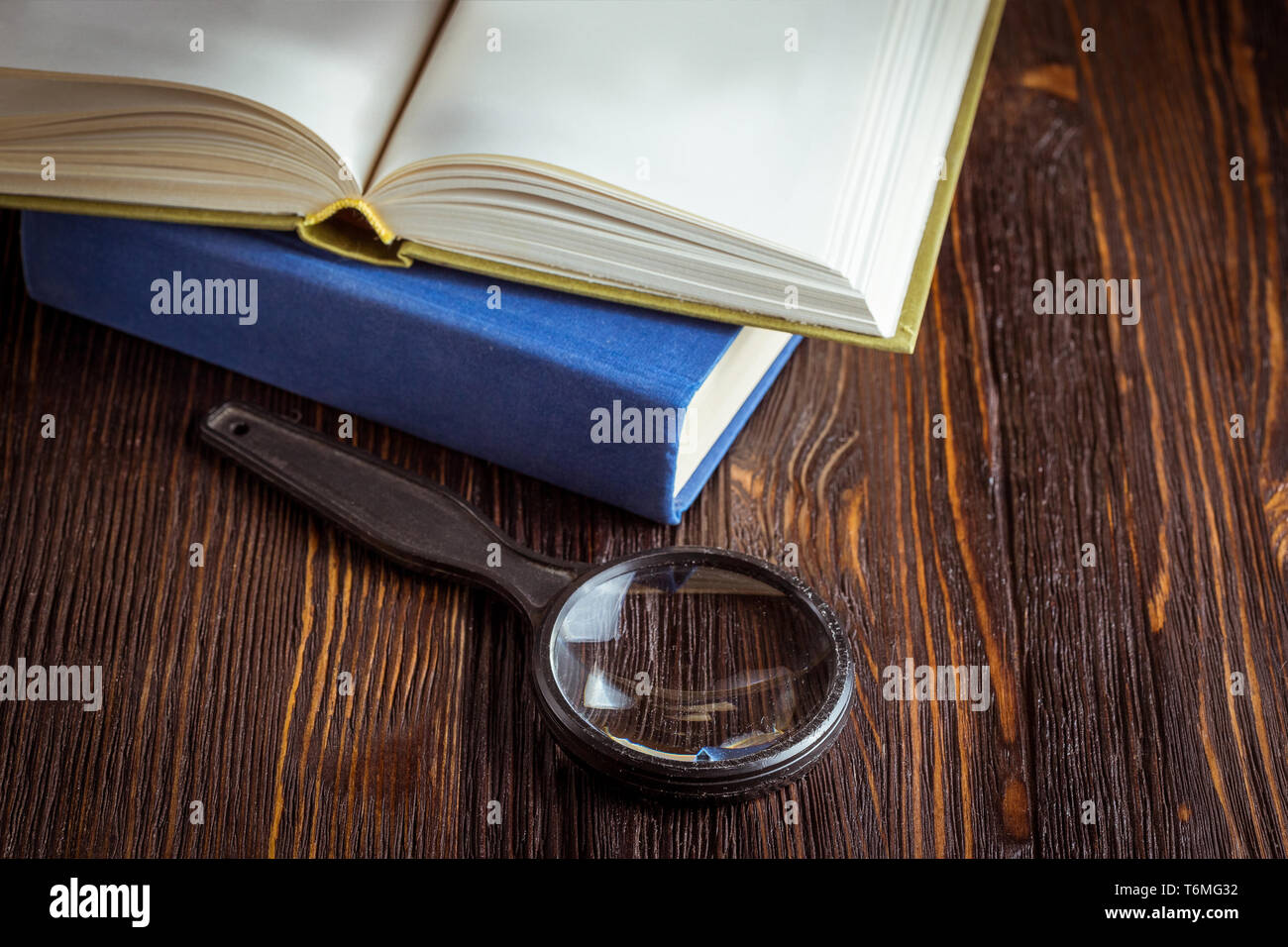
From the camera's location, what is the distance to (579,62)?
2.98 feet

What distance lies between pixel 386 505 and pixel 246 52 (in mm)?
324

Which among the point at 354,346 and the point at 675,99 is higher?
the point at 675,99

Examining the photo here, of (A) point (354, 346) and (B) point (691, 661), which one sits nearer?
(B) point (691, 661)

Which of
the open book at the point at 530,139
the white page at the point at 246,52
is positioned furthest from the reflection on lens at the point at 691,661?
the white page at the point at 246,52

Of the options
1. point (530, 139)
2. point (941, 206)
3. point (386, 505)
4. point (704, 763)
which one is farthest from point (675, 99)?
point (704, 763)

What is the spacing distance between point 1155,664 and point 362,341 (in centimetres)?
59

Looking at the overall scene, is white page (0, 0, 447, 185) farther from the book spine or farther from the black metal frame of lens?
the black metal frame of lens

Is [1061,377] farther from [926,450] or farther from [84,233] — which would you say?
[84,233]

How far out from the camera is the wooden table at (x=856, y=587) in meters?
0.77

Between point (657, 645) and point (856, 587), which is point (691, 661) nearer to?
point (657, 645)

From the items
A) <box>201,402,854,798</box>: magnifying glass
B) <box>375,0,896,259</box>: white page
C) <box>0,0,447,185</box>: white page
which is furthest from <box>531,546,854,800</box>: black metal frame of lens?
<box>0,0,447,185</box>: white page

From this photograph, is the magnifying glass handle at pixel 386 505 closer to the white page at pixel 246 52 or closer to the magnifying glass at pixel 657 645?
the magnifying glass at pixel 657 645

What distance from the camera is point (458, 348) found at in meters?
0.90

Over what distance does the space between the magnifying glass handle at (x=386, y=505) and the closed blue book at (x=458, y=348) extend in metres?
0.06
